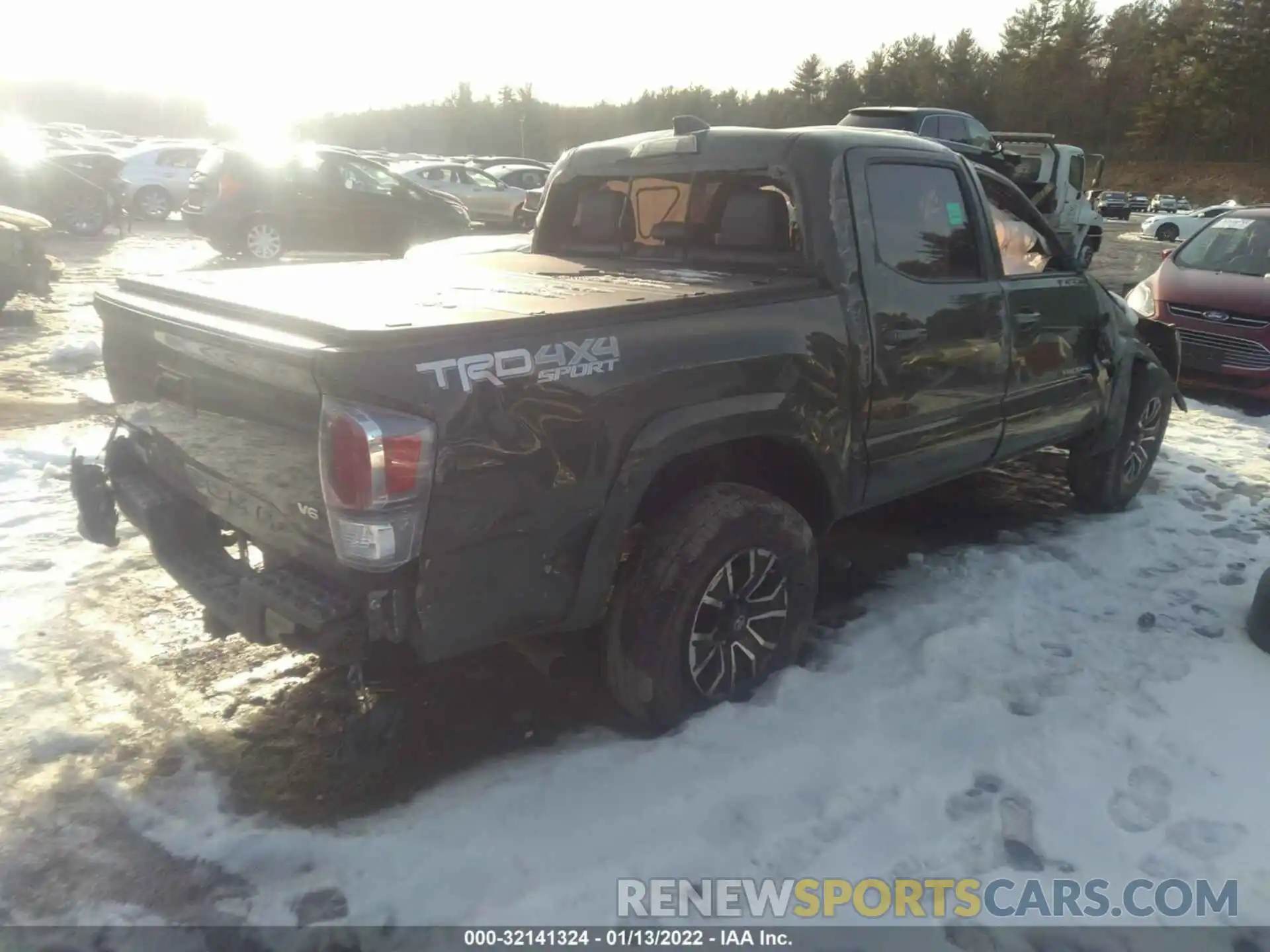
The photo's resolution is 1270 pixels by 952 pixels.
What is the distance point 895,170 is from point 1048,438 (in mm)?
1660

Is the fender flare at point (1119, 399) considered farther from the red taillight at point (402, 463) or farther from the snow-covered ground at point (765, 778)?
the red taillight at point (402, 463)

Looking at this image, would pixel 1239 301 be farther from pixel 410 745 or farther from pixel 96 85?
pixel 96 85

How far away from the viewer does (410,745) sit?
317cm

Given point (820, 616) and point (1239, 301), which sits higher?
point (1239, 301)

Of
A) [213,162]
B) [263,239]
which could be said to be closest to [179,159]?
[213,162]

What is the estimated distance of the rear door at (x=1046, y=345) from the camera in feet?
13.9

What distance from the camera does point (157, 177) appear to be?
21.1m

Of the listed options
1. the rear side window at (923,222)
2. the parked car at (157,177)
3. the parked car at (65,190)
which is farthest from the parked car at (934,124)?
the parked car at (157,177)

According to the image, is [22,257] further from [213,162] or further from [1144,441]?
[1144,441]

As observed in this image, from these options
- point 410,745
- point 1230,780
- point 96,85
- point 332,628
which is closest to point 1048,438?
point 1230,780

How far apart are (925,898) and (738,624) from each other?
104 cm

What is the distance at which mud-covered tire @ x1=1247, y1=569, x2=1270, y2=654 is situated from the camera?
373 cm

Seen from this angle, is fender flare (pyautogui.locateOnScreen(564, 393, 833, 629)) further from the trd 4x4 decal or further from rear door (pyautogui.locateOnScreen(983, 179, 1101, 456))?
rear door (pyautogui.locateOnScreen(983, 179, 1101, 456))

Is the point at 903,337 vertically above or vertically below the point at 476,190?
above
